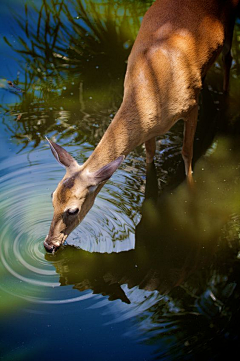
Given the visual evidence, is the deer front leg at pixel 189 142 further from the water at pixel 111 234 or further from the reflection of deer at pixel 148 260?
the reflection of deer at pixel 148 260

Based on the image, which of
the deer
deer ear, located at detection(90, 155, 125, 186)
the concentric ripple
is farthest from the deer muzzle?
deer ear, located at detection(90, 155, 125, 186)

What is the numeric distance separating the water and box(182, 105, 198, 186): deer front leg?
0.11m

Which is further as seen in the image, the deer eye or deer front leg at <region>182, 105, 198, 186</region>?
deer front leg at <region>182, 105, 198, 186</region>

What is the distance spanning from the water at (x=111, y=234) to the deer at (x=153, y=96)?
1.00 feet

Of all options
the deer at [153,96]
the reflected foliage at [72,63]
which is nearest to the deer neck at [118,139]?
the deer at [153,96]

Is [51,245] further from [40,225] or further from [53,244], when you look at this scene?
[40,225]

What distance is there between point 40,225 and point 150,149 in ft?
4.43

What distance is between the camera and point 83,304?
361 centimetres

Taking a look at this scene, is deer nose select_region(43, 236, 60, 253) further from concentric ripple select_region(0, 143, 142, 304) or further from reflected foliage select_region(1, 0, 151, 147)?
reflected foliage select_region(1, 0, 151, 147)

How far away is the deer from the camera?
3.71 meters

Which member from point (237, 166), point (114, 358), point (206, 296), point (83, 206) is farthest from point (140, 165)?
point (114, 358)

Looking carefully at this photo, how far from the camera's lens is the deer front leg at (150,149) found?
4871 millimetres

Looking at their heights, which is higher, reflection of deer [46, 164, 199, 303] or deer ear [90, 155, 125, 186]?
deer ear [90, 155, 125, 186]

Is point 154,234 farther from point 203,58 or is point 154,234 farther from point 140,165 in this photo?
point 203,58
